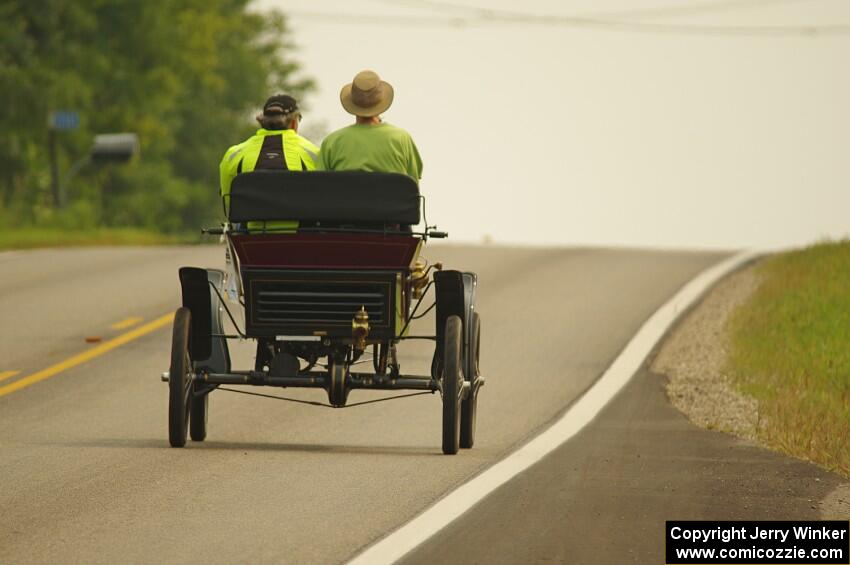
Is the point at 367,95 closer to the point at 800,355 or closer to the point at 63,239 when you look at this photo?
the point at 800,355

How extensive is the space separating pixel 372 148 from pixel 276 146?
644 millimetres

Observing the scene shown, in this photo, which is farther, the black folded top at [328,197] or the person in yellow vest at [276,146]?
the person in yellow vest at [276,146]

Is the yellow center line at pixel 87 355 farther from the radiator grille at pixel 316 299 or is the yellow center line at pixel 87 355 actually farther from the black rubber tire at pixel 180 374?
the radiator grille at pixel 316 299

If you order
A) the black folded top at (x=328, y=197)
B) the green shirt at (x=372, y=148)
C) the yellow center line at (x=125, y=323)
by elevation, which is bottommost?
the yellow center line at (x=125, y=323)

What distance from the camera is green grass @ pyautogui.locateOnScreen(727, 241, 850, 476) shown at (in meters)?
12.7

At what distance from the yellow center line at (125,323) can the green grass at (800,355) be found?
6.10m

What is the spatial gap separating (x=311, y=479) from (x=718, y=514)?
2453 mm

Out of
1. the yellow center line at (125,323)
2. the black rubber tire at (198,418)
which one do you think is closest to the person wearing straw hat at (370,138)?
the black rubber tire at (198,418)

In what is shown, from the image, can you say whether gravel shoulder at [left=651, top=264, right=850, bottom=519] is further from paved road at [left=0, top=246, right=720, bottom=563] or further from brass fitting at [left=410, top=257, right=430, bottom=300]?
brass fitting at [left=410, top=257, right=430, bottom=300]

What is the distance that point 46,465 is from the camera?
11086mm

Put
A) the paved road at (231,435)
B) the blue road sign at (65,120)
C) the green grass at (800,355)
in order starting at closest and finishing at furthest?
the paved road at (231,435) → the green grass at (800,355) → the blue road sign at (65,120)

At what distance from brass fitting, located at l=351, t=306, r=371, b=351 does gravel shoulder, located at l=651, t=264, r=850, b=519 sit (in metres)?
2.96

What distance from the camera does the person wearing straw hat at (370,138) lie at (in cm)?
1230

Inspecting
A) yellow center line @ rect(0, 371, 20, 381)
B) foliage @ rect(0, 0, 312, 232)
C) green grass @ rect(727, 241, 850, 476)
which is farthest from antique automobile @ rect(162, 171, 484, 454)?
foliage @ rect(0, 0, 312, 232)
